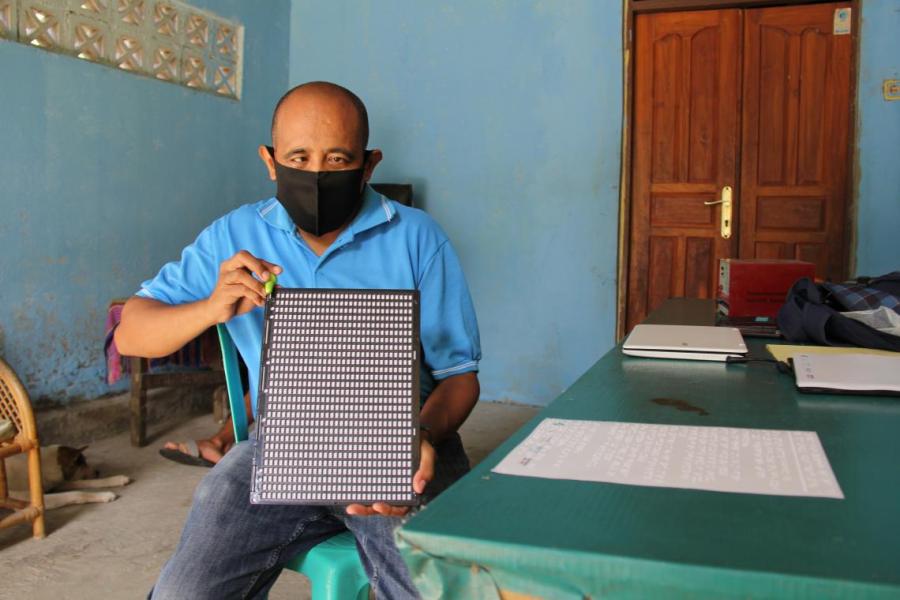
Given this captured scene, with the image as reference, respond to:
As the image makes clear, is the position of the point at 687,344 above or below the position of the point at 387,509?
above

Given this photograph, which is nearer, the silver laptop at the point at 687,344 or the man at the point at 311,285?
the man at the point at 311,285

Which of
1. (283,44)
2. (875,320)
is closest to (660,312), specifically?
(875,320)

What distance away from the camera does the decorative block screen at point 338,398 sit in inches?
44.1

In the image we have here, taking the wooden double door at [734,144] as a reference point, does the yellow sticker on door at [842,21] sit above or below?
above

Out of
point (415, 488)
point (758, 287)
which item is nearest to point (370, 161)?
point (415, 488)

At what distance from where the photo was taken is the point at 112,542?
266 centimetres

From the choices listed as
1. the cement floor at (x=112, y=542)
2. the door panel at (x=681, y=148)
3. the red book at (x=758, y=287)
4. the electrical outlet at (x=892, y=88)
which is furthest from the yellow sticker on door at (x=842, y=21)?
the cement floor at (x=112, y=542)

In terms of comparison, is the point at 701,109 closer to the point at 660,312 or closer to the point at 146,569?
the point at 660,312

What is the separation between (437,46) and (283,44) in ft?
3.40

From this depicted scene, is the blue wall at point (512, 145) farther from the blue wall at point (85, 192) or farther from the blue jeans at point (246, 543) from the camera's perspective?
the blue jeans at point (246, 543)

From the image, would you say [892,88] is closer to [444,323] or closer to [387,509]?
[444,323]

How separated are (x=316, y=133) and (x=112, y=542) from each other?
1.84 metres

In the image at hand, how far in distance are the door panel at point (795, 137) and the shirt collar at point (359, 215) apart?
10.8 ft

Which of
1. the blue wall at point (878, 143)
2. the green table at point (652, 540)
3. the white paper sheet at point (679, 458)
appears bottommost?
the green table at point (652, 540)
